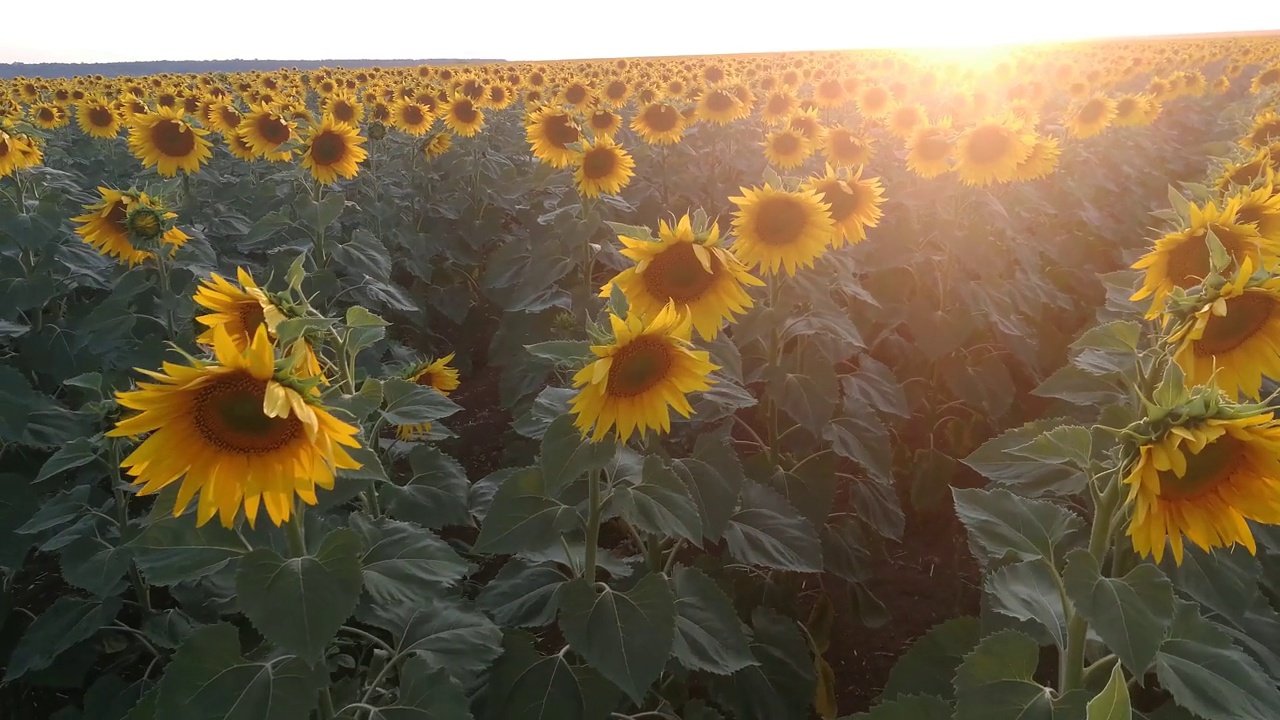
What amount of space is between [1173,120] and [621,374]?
15987 mm

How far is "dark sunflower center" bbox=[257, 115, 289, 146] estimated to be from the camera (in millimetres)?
6543

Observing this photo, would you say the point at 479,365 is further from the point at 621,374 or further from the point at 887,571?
the point at 621,374

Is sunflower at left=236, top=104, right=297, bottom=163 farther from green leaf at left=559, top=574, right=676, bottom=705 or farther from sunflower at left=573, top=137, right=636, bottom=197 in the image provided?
green leaf at left=559, top=574, right=676, bottom=705

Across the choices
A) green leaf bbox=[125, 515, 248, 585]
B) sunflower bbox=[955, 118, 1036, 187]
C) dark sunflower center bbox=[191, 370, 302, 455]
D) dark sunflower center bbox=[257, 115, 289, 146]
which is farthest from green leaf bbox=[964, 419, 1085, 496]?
dark sunflower center bbox=[257, 115, 289, 146]

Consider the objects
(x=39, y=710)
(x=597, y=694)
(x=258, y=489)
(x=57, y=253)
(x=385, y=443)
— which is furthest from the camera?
(x=57, y=253)

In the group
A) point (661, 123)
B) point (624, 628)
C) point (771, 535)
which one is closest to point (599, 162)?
point (771, 535)

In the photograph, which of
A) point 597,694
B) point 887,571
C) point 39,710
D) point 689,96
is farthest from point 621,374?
point 689,96

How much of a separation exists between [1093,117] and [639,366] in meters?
7.91

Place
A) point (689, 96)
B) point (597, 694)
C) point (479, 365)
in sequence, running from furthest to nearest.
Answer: point (689, 96), point (479, 365), point (597, 694)

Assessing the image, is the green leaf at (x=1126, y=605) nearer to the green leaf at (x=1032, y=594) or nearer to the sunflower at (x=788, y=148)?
the green leaf at (x=1032, y=594)

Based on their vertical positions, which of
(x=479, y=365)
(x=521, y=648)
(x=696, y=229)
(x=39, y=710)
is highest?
(x=479, y=365)

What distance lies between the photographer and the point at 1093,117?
808 centimetres

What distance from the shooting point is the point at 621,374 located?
2158mm

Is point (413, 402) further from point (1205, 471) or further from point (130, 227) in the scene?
point (130, 227)
